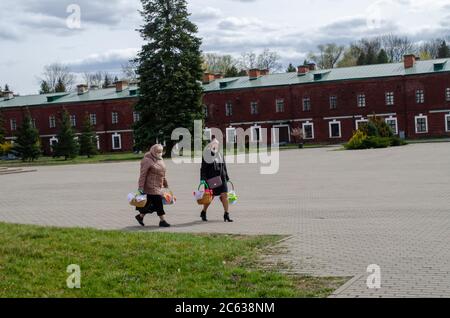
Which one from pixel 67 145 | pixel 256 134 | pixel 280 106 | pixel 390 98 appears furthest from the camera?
pixel 256 134

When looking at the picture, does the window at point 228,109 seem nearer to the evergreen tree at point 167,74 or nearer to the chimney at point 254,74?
the chimney at point 254,74

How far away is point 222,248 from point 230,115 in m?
61.1

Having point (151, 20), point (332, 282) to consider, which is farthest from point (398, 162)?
point (151, 20)

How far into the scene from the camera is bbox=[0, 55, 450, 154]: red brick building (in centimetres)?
6275

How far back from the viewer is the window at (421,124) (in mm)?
62562

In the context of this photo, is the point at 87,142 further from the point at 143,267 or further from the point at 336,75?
the point at 143,267

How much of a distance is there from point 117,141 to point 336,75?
26641 millimetres

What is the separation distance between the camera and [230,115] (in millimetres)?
70438

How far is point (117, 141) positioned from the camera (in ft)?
244

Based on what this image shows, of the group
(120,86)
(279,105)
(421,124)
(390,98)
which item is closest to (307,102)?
(279,105)

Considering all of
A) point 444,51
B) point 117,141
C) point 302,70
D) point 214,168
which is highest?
point 444,51

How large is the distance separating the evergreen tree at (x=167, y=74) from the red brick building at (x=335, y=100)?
653 inches

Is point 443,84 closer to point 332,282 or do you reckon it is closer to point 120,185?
point 120,185

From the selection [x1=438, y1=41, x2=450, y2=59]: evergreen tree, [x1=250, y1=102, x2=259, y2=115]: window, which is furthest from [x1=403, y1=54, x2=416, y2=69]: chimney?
[x1=438, y1=41, x2=450, y2=59]: evergreen tree
